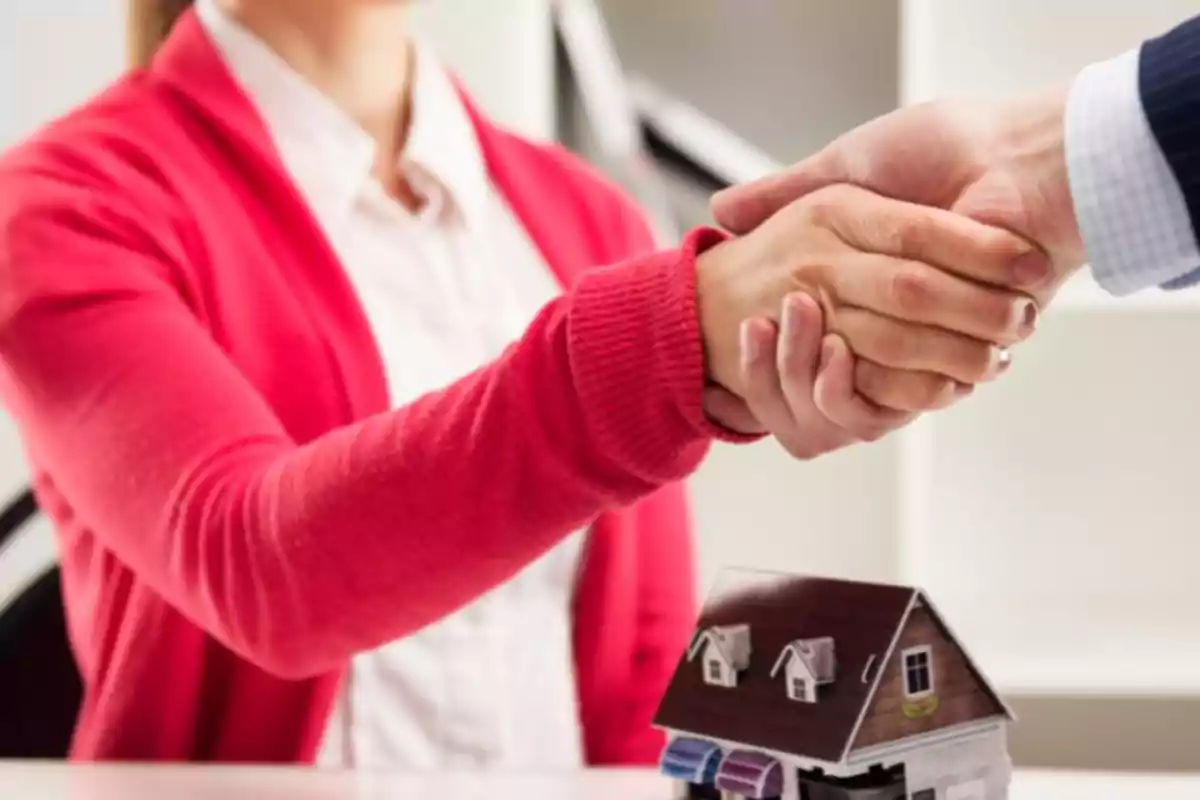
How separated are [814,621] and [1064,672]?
2.72 feet

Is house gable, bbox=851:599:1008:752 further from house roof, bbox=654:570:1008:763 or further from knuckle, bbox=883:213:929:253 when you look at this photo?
knuckle, bbox=883:213:929:253

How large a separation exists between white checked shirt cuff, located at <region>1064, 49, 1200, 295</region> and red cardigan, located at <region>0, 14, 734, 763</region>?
6.9 inches

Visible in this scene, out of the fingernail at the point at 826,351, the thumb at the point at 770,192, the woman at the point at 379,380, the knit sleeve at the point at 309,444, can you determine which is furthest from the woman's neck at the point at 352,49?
the fingernail at the point at 826,351

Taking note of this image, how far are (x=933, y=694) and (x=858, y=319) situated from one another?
0.17 m

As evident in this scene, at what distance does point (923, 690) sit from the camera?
22.4 inches

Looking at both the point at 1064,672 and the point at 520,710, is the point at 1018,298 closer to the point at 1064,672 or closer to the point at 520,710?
the point at 520,710

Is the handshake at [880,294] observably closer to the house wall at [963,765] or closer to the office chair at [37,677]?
the house wall at [963,765]

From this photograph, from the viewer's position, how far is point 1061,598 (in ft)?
4.41

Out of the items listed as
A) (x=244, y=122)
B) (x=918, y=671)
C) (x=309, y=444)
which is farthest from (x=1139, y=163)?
(x=244, y=122)

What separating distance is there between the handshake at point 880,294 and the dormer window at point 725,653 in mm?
90

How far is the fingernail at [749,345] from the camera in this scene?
562 mm

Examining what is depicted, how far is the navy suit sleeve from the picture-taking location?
53 centimetres

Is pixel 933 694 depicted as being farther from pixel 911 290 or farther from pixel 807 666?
pixel 911 290

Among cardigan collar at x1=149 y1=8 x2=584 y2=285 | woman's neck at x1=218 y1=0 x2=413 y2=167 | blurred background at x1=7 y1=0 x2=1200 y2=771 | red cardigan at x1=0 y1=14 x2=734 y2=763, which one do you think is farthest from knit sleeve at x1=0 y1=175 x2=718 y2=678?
blurred background at x1=7 y1=0 x2=1200 y2=771
